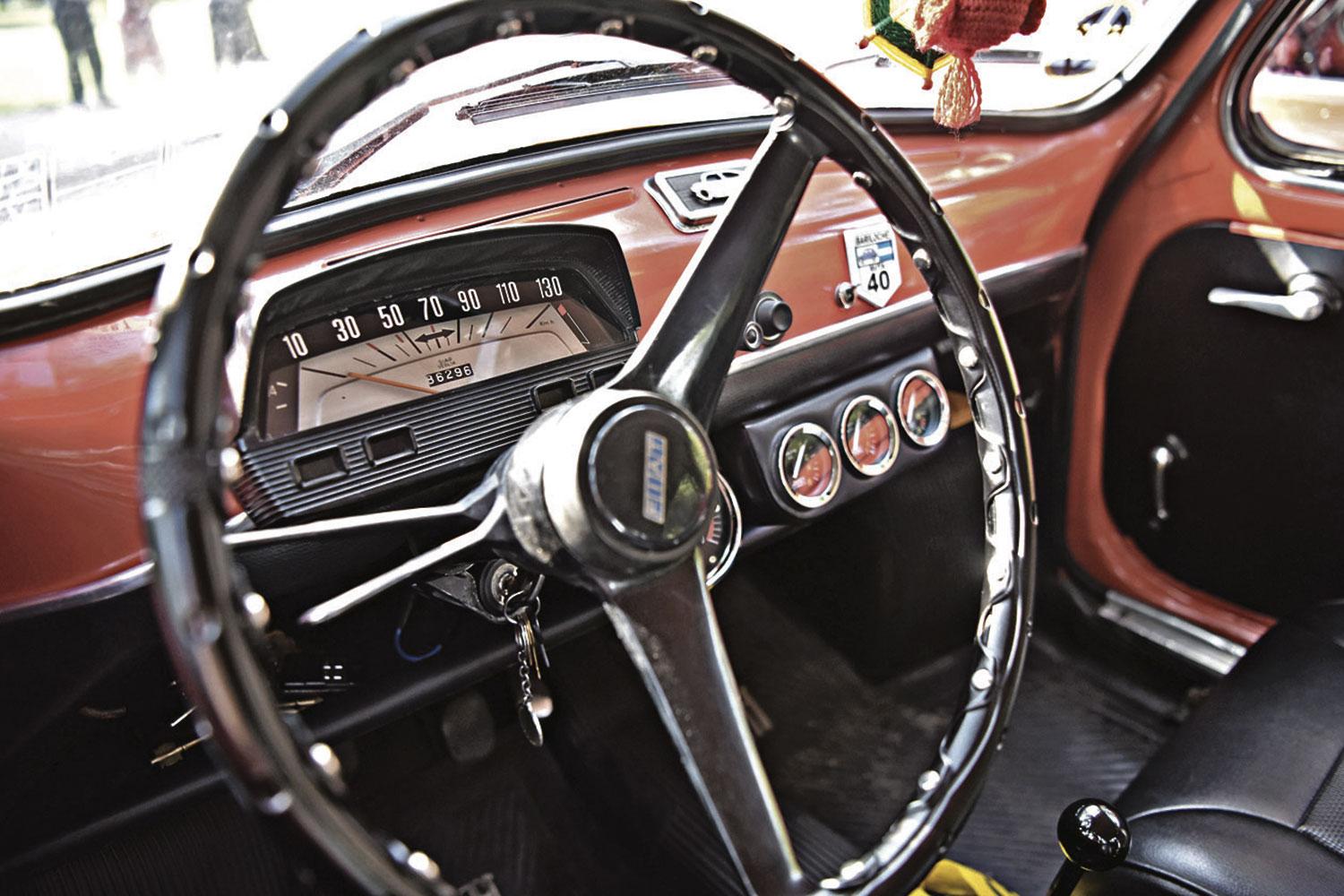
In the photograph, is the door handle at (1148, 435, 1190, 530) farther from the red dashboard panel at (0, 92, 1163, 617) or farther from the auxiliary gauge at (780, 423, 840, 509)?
the auxiliary gauge at (780, 423, 840, 509)

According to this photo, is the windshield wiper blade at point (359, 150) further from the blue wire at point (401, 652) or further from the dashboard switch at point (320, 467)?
the blue wire at point (401, 652)

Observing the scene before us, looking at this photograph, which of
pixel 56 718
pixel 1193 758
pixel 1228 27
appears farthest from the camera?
pixel 1228 27

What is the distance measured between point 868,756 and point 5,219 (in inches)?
59.9

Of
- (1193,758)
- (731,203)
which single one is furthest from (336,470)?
(1193,758)

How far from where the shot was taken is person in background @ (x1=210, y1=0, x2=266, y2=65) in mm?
1124

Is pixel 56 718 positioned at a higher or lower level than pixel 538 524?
lower

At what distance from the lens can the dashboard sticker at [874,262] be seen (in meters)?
1.50

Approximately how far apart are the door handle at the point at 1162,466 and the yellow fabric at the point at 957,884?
752 millimetres

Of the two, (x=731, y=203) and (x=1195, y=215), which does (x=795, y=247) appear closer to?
(x=731, y=203)

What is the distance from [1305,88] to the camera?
1681 mm

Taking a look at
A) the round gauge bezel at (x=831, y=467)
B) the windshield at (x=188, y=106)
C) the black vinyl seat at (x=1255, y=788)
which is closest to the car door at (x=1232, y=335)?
the black vinyl seat at (x=1255, y=788)

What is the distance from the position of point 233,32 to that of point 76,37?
153 mm

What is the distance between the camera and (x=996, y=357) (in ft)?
3.38

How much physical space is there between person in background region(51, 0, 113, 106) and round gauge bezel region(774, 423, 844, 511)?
2.95ft
